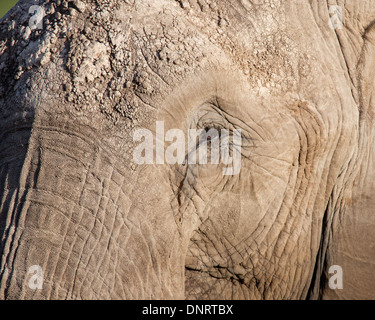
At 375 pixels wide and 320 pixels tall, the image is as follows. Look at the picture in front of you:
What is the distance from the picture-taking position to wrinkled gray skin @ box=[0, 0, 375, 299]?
1.80m

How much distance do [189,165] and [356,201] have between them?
0.72 meters

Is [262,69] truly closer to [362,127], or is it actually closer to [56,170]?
[362,127]

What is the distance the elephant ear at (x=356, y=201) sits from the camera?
86.1 inches

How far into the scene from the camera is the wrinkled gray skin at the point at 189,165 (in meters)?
1.80

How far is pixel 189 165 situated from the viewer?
1.94 meters

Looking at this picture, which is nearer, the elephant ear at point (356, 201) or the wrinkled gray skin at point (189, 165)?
the wrinkled gray skin at point (189, 165)

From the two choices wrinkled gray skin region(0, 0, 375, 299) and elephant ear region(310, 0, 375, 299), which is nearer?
wrinkled gray skin region(0, 0, 375, 299)

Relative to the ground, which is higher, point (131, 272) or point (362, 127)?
Result: point (362, 127)

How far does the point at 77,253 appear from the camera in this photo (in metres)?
1.80

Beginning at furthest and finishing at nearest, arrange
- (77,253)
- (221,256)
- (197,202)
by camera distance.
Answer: (221,256) → (197,202) → (77,253)

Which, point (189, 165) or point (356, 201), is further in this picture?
point (356, 201)

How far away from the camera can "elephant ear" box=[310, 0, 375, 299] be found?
219 cm

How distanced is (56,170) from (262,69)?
31.4 inches

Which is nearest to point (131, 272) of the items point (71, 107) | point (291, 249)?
point (71, 107)
